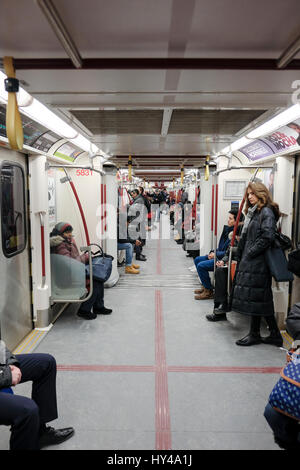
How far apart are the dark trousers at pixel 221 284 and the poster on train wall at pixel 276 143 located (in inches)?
70.5

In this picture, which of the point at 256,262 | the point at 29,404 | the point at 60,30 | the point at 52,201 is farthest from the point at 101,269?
the point at 60,30

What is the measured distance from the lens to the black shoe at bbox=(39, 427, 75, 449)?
Result: 2.37 metres

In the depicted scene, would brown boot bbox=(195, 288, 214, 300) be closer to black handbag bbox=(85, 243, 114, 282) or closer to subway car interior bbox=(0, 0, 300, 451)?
subway car interior bbox=(0, 0, 300, 451)

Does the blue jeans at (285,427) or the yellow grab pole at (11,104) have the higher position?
the yellow grab pole at (11,104)

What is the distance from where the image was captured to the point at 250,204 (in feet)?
13.2

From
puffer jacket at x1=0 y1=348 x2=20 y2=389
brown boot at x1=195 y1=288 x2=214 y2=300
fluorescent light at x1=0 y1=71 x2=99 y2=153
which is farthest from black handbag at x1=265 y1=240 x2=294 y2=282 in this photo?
puffer jacket at x1=0 y1=348 x2=20 y2=389

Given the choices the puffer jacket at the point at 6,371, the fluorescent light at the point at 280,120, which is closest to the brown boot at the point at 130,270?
the fluorescent light at the point at 280,120

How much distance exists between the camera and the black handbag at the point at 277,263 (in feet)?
12.1

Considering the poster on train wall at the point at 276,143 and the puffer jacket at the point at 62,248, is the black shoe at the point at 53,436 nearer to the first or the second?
the puffer jacket at the point at 62,248

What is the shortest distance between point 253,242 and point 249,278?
1.36 feet

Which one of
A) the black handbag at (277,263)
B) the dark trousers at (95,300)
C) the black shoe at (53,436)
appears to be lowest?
the black shoe at (53,436)
